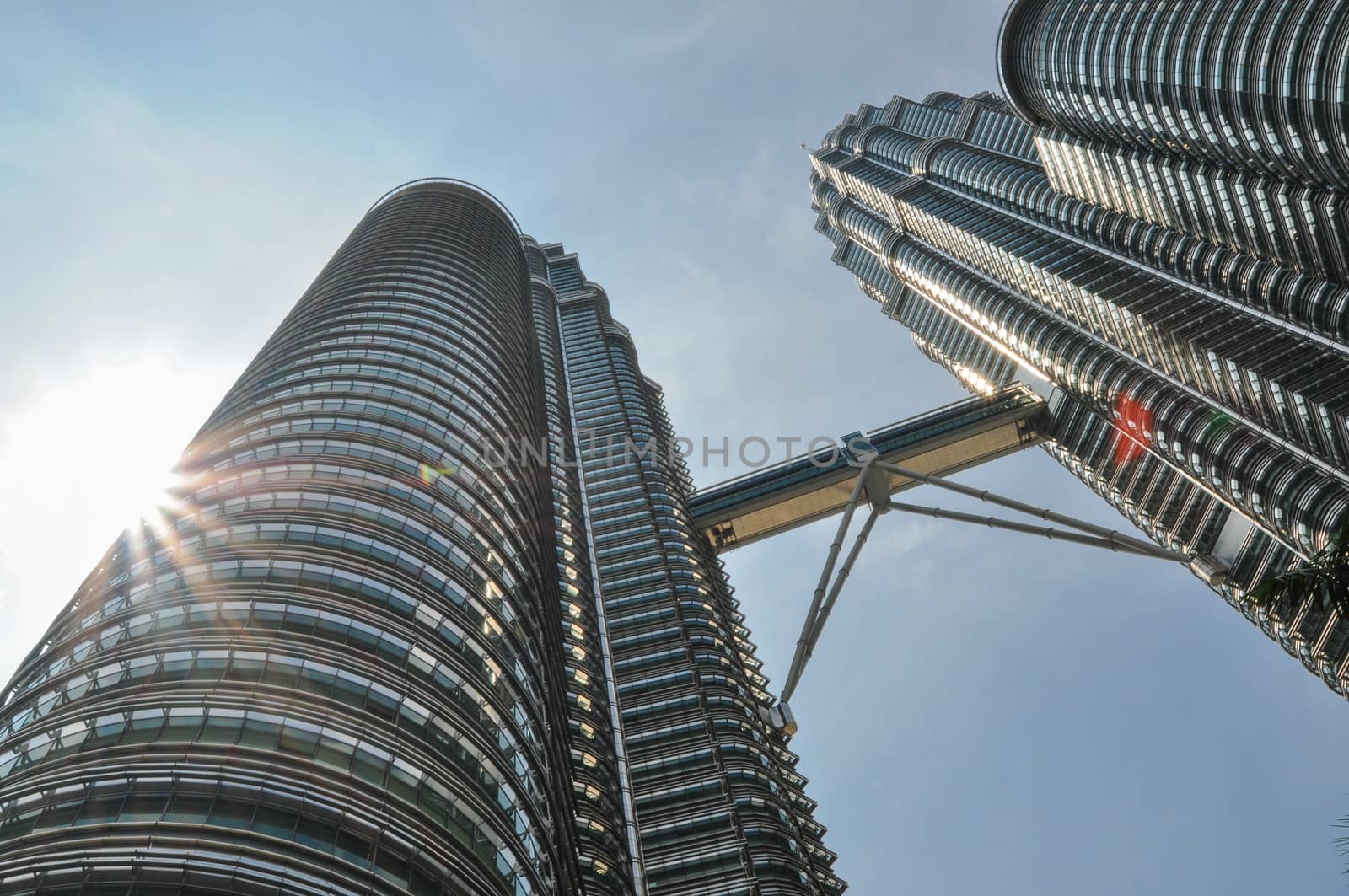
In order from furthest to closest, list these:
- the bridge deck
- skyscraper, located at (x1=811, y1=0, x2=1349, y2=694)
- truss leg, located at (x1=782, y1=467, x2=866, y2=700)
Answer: the bridge deck → skyscraper, located at (x1=811, y1=0, x2=1349, y2=694) → truss leg, located at (x1=782, y1=467, x2=866, y2=700)

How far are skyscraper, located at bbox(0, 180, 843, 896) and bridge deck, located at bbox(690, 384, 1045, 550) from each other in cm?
4497

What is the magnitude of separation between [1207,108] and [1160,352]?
2727cm

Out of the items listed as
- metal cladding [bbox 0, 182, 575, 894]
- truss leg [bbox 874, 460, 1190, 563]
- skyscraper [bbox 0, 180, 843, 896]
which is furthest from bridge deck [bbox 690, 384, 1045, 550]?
truss leg [bbox 874, 460, 1190, 563]

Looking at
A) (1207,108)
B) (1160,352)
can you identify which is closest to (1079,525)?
(1207,108)

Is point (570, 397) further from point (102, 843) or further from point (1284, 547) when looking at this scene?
point (102, 843)

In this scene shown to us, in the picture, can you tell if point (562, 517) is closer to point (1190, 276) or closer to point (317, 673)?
point (317, 673)

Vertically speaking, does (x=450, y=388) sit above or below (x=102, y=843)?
above

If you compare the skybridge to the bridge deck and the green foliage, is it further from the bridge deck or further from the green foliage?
the green foliage

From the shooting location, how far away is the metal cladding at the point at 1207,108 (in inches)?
3280

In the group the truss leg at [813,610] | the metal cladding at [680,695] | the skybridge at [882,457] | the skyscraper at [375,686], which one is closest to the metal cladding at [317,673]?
the skyscraper at [375,686]

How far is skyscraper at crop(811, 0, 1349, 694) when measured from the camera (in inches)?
3504

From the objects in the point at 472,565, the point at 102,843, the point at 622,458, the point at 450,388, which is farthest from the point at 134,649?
the point at 622,458

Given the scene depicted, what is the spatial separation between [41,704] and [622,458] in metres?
87.6

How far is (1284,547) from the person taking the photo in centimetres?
10144
